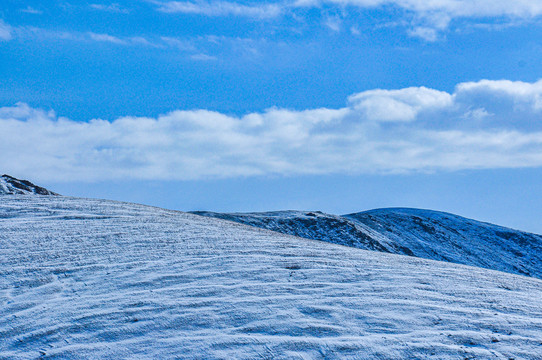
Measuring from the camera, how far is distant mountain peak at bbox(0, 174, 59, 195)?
13475 millimetres

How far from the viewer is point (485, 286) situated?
6.81 metres

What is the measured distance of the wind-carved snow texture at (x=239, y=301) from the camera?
15.1 feet

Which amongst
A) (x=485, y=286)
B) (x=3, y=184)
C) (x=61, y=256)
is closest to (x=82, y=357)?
(x=61, y=256)

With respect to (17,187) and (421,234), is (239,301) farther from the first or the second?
(421,234)

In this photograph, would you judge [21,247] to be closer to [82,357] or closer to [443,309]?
[82,357]

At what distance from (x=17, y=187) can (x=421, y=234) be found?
40.7 feet

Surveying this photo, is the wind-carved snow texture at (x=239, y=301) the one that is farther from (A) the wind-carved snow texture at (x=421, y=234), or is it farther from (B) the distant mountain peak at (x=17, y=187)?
(A) the wind-carved snow texture at (x=421, y=234)

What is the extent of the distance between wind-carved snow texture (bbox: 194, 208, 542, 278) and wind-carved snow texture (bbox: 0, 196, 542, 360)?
672cm

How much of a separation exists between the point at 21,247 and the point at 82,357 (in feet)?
12.2

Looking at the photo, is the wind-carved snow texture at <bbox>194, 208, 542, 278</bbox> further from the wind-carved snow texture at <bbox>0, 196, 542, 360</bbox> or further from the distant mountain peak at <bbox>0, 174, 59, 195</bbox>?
the wind-carved snow texture at <bbox>0, 196, 542, 360</bbox>

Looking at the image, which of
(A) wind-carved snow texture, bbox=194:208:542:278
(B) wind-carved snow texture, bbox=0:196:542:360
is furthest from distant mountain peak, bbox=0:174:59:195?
(B) wind-carved snow texture, bbox=0:196:542:360

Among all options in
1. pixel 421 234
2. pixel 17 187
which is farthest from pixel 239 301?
pixel 421 234

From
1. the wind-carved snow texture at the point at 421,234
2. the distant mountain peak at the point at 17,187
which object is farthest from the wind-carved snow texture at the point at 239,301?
the wind-carved snow texture at the point at 421,234

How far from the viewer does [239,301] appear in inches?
218
